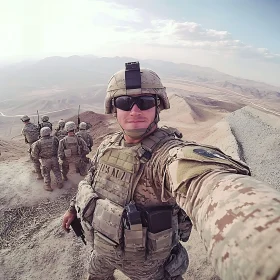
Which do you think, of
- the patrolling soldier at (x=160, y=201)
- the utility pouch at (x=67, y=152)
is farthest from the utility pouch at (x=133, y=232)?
the utility pouch at (x=67, y=152)

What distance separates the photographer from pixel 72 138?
24.7ft

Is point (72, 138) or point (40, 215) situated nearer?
point (40, 215)

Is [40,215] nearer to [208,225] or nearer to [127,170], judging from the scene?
[127,170]

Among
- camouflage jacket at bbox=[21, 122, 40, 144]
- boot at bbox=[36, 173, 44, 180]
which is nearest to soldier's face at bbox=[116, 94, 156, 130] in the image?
boot at bbox=[36, 173, 44, 180]

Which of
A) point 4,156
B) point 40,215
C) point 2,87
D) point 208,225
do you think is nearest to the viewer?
point 208,225

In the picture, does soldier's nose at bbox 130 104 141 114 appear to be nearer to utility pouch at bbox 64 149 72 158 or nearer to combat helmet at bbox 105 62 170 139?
combat helmet at bbox 105 62 170 139

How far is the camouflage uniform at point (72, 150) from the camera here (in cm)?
749

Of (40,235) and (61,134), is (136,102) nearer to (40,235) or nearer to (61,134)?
(40,235)

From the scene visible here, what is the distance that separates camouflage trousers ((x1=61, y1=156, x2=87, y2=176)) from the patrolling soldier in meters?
5.07

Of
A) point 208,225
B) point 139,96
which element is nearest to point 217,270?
point 208,225

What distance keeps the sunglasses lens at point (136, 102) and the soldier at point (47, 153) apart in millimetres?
5738

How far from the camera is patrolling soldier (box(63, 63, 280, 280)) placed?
0.79m

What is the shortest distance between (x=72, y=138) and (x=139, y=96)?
Answer: 568 cm

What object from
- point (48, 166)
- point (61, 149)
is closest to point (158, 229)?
point (61, 149)
